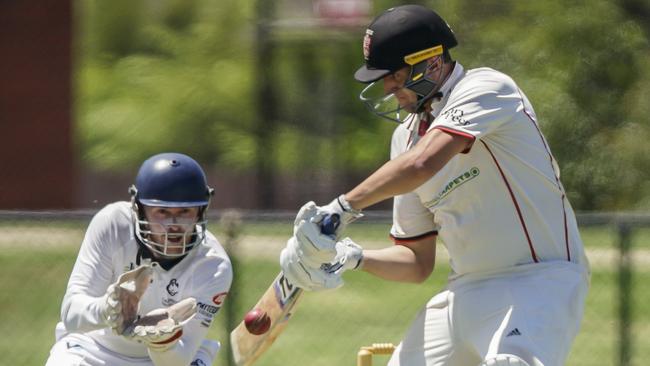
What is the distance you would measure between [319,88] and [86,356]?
30.7 ft

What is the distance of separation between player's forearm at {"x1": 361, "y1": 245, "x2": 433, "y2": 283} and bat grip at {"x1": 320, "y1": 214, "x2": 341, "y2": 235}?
34.0 inches

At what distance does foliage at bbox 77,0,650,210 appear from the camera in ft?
44.8

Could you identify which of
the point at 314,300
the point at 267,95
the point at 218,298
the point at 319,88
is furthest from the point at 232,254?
the point at 319,88

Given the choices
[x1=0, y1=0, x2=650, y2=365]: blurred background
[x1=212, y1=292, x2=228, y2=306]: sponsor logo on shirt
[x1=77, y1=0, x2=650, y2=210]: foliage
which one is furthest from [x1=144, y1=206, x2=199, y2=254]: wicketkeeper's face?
[x1=77, y1=0, x2=650, y2=210]: foliage

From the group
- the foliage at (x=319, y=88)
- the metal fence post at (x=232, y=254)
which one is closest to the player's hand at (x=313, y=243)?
the metal fence post at (x=232, y=254)

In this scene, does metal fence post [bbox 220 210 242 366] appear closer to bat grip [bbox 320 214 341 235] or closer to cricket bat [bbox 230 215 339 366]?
cricket bat [bbox 230 215 339 366]

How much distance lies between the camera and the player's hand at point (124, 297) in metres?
4.97

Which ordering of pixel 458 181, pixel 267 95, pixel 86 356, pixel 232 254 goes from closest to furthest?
pixel 458 181
pixel 86 356
pixel 232 254
pixel 267 95

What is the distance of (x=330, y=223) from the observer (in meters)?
4.84

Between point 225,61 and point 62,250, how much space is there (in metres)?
7.17

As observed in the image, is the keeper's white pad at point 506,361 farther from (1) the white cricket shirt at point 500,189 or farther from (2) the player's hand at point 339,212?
(2) the player's hand at point 339,212

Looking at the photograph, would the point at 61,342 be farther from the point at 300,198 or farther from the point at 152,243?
the point at 300,198

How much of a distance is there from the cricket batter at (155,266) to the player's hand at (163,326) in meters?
0.01

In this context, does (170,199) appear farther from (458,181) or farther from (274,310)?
(458,181)
